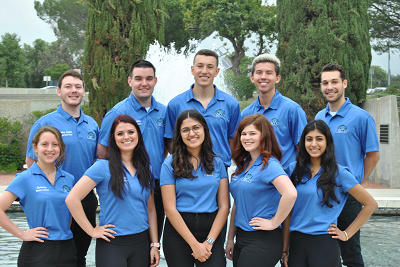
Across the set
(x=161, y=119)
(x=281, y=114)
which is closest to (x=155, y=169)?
(x=161, y=119)

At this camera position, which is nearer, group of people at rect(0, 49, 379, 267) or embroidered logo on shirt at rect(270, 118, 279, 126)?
group of people at rect(0, 49, 379, 267)

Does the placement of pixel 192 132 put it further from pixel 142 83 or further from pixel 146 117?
pixel 142 83

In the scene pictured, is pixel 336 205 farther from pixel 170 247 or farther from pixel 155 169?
pixel 155 169

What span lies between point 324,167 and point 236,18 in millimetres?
22105

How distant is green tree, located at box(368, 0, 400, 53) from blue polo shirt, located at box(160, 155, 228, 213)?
1952 cm

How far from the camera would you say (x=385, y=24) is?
66.6 feet

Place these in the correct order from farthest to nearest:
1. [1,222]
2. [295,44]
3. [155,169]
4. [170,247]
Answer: [295,44] < [155,169] < [170,247] < [1,222]

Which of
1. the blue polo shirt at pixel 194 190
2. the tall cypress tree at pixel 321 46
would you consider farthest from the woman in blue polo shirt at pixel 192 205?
the tall cypress tree at pixel 321 46

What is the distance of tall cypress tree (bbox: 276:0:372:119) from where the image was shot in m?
10.7

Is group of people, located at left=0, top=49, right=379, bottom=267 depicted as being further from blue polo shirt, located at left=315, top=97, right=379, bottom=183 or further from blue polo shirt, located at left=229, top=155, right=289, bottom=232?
blue polo shirt, located at left=315, top=97, right=379, bottom=183

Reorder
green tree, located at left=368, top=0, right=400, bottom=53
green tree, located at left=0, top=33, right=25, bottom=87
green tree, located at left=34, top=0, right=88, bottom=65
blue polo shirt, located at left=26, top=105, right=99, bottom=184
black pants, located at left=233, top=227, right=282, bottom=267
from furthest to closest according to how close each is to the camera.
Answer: green tree, located at left=0, top=33, right=25, bottom=87
green tree, located at left=34, top=0, right=88, bottom=65
green tree, located at left=368, top=0, right=400, bottom=53
blue polo shirt, located at left=26, top=105, right=99, bottom=184
black pants, located at left=233, top=227, right=282, bottom=267

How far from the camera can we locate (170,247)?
2.87m

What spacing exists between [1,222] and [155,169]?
4.35ft

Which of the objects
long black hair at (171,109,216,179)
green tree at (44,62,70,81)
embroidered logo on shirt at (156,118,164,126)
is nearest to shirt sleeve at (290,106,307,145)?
long black hair at (171,109,216,179)
